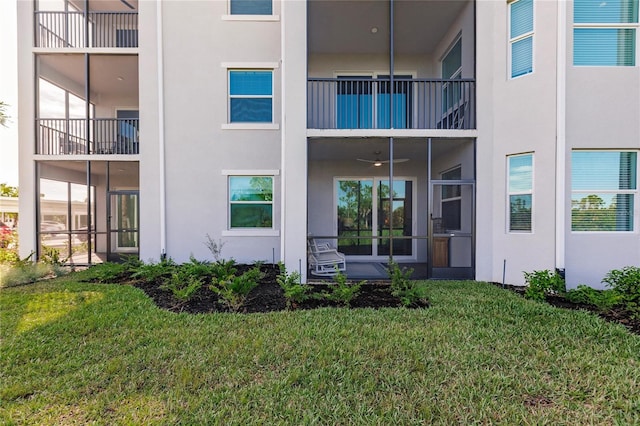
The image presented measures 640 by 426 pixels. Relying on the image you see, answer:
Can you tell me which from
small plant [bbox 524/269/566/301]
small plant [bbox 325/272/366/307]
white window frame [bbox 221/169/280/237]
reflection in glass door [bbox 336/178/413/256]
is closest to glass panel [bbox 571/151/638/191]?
small plant [bbox 524/269/566/301]

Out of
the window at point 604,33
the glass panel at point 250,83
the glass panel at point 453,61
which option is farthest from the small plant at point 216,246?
the window at point 604,33

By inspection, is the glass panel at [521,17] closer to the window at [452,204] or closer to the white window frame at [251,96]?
the window at [452,204]

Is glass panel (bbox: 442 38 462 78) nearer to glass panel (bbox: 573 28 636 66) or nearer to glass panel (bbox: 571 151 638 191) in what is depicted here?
glass panel (bbox: 573 28 636 66)

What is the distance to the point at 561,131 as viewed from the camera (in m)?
5.97

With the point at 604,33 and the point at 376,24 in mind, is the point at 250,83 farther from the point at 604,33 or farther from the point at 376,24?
the point at 604,33

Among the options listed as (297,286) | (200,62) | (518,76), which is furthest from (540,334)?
(200,62)

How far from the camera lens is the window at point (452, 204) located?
786 centimetres

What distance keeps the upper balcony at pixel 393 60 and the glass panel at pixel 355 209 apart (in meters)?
2.09

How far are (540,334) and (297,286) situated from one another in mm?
3577

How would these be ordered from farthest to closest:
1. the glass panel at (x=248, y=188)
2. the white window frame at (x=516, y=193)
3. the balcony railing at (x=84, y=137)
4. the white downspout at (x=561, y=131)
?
the balcony railing at (x=84, y=137)
the glass panel at (x=248, y=188)
the white window frame at (x=516, y=193)
the white downspout at (x=561, y=131)

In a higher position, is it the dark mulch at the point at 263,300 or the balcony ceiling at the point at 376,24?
the balcony ceiling at the point at 376,24

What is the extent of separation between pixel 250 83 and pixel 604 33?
8.35 m

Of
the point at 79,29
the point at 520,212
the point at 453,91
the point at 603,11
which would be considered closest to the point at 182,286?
the point at 520,212

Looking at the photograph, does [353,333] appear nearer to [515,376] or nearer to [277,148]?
[515,376]
